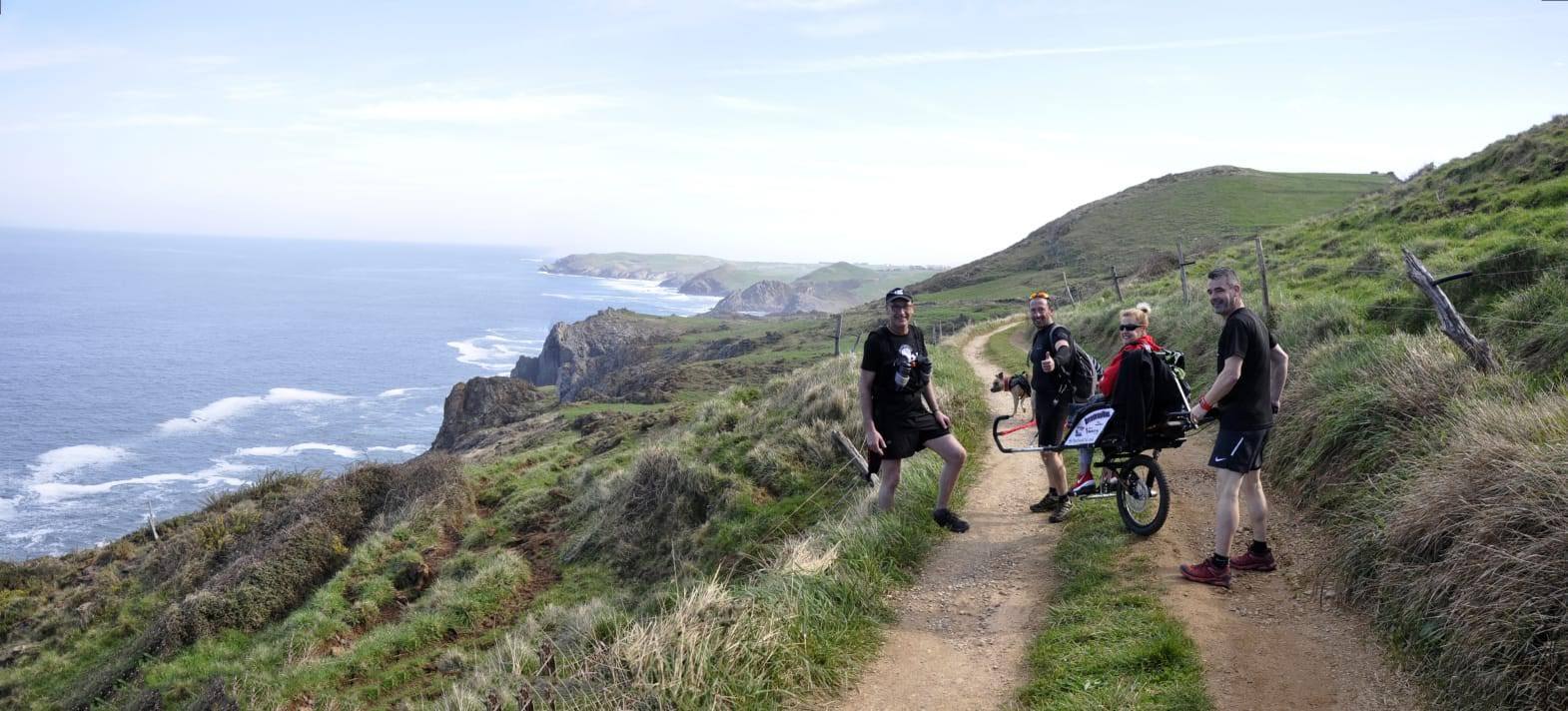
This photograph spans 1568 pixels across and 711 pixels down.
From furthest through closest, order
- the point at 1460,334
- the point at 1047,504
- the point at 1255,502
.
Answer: the point at 1047,504 → the point at 1460,334 → the point at 1255,502

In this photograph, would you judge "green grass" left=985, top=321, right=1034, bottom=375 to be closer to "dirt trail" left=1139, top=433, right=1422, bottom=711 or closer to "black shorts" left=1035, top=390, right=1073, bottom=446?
"black shorts" left=1035, top=390, right=1073, bottom=446

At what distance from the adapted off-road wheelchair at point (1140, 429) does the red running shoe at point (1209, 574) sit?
2.62ft

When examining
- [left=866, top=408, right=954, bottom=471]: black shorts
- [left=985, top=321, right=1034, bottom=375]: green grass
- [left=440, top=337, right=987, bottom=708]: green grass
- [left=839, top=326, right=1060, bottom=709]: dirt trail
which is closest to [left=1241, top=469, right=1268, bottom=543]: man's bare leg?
[left=839, top=326, right=1060, bottom=709]: dirt trail

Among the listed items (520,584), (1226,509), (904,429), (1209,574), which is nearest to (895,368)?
(904,429)

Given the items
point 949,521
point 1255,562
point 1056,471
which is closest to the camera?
point 1255,562

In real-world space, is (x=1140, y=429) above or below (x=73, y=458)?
above

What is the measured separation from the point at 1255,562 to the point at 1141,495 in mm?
1110

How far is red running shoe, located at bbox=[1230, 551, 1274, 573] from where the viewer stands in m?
→ 6.07

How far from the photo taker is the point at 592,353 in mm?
81750

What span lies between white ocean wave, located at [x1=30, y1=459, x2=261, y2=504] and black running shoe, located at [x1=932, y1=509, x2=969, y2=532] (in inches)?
1818

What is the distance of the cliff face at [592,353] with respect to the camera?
76.9 m

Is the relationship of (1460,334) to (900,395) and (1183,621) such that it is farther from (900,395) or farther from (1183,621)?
(900,395)

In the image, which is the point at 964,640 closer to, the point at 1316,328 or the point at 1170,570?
the point at 1170,570

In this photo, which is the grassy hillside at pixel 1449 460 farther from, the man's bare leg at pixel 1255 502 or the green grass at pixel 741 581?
the green grass at pixel 741 581
